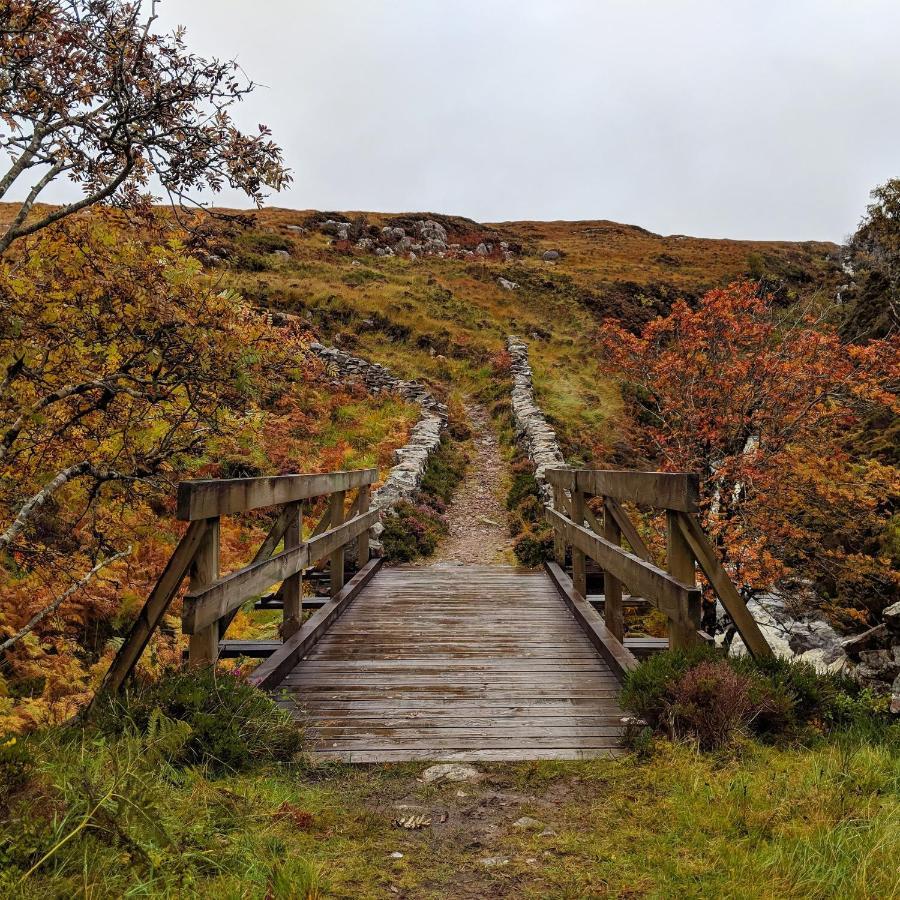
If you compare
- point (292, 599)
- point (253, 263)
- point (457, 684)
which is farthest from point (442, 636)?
point (253, 263)

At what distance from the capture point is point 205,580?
3.58 meters

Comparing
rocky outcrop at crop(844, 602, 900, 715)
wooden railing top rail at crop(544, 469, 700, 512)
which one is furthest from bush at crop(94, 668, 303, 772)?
rocky outcrop at crop(844, 602, 900, 715)

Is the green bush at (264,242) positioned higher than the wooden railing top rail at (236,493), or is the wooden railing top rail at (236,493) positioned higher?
the green bush at (264,242)

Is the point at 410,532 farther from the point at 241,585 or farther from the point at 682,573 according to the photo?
the point at 682,573

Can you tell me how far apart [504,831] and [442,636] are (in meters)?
3.28

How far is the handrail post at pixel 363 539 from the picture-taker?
29.4 feet

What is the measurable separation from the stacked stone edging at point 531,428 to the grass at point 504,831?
27.9 feet

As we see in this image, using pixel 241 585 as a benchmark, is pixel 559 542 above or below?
below

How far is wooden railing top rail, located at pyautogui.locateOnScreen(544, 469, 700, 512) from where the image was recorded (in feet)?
11.9

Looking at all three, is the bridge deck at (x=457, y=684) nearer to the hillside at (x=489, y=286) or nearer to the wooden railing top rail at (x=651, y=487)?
the wooden railing top rail at (x=651, y=487)

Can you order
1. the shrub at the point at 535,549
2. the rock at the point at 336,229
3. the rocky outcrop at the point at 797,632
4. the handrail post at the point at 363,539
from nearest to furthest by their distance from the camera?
1. the rocky outcrop at the point at 797,632
2. the handrail post at the point at 363,539
3. the shrub at the point at 535,549
4. the rock at the point at 336,229

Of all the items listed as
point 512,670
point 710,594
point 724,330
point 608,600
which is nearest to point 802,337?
point 724,330

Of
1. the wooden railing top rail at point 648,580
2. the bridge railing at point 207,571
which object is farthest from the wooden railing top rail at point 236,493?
the wooden railing top rail at point 648,580

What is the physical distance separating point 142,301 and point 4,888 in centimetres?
340
